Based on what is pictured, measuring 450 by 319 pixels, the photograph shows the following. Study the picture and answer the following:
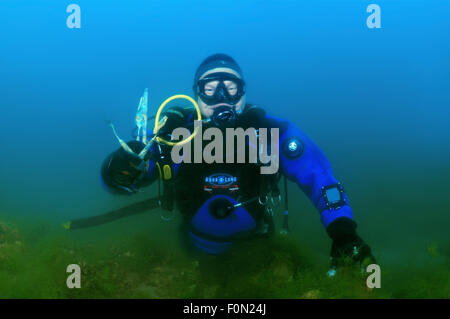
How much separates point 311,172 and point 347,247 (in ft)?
3.14

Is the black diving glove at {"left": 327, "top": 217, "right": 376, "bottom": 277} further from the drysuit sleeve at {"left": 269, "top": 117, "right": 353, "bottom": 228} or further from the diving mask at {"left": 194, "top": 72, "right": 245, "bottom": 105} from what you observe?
the diving mask at {"left": 194, "top": 72, "right": 245, "bottom": 105}

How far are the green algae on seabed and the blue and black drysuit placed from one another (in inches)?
13.8

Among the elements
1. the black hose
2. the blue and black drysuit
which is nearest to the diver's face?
the blue and black drysuit

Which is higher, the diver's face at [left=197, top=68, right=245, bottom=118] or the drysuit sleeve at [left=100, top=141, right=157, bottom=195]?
the diver's face at [left=197, top=68, right=245, bottom=118]

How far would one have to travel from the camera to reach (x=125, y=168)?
2814 mm

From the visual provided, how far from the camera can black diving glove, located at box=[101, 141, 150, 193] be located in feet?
9.07

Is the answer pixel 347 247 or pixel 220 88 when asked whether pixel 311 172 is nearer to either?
pixel 347 247

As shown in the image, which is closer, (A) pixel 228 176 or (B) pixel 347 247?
(B) pixel 347 247

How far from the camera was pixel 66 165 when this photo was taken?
21.6m

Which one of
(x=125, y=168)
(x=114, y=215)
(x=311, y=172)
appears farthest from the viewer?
(x=114, y=215)

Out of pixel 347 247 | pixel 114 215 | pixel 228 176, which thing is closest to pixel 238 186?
pixel 228 176

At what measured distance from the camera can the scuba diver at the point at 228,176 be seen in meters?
3.46

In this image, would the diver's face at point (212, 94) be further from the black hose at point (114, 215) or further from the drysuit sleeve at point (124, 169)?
the black hose at point (114, 215)
